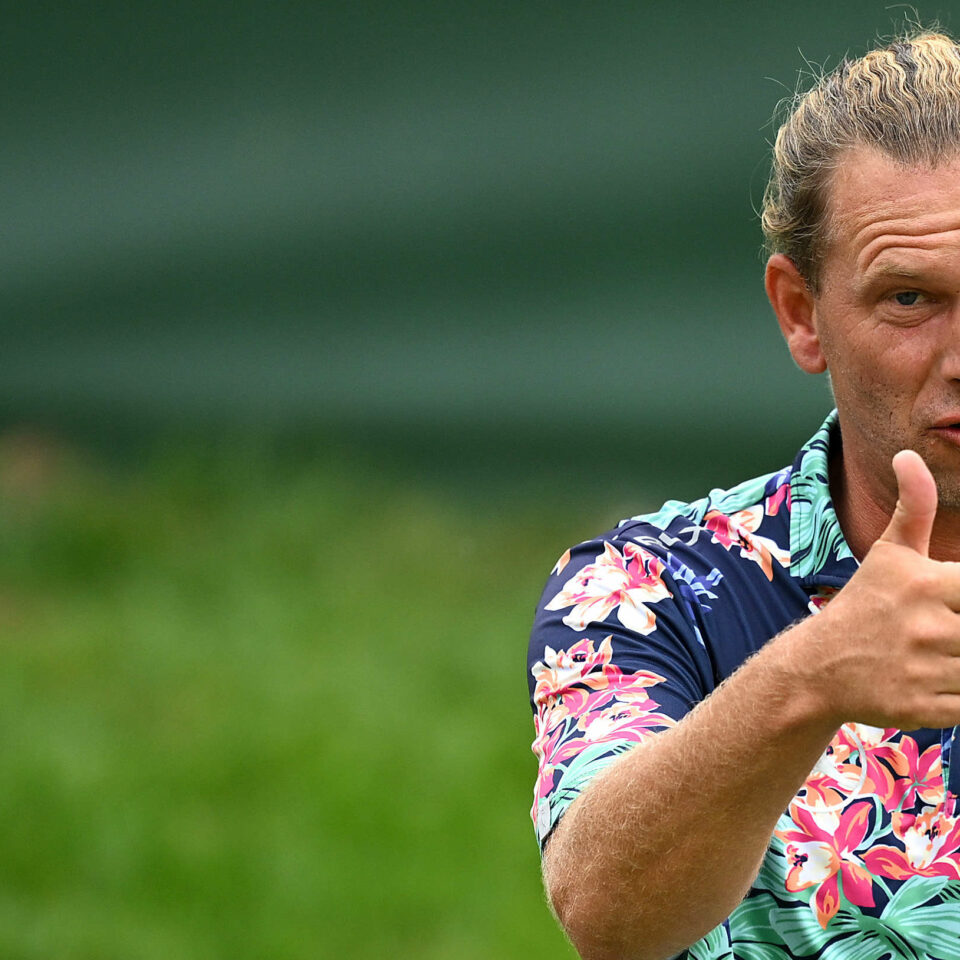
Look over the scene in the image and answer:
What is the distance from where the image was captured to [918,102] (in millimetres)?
2143

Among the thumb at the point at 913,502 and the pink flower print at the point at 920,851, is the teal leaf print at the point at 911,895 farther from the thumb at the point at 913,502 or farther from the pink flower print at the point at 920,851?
the thumb at the point at 913,502

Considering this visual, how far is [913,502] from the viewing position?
5.30 ft

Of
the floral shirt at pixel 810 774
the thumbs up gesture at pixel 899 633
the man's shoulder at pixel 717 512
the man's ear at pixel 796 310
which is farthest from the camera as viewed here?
the man's ear at pixel 796 310

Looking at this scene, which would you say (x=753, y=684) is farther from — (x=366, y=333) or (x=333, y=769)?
(x=366, y=333)

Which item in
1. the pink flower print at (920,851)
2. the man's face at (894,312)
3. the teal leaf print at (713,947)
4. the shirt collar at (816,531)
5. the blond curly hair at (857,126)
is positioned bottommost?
the teal leaf print at (713,947)

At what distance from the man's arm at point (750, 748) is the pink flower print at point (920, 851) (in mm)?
327

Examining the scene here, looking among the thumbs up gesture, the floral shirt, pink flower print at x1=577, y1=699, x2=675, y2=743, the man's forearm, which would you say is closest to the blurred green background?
the floral shirt

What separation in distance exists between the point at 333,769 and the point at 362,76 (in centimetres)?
161

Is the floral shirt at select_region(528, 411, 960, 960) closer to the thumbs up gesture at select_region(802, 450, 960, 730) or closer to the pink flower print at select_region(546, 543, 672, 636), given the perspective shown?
the pink flower print at select_region(546, 543, 672, 636)

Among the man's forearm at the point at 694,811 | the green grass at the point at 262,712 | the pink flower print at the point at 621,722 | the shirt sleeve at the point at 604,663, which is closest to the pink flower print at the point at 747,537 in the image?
the shirt sleeve at the point at 604,663

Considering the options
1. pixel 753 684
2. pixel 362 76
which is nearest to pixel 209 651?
pixel 362 76

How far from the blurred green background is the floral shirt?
6.26 feet

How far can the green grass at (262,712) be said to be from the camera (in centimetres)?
369

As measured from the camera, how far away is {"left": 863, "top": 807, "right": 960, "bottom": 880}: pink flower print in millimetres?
1987
